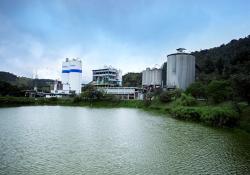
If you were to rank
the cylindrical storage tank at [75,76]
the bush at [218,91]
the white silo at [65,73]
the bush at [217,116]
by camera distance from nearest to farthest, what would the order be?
the bush at [217,116] → the bush at [218,91] → the cylindrical storage tank at [75,76] → the white silo at [65,73]

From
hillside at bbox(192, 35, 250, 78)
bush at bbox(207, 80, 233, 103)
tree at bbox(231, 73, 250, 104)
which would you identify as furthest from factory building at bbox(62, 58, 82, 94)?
tree at bbox(231, 73, 250, 104)

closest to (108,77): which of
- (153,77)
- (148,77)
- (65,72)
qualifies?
(65,72)

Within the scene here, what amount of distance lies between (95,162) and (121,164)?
1.56 meters

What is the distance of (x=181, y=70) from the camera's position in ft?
294

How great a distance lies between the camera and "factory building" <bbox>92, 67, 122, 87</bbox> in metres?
124

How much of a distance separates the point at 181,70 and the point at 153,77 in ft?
59.0

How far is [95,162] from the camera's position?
59.5 feet

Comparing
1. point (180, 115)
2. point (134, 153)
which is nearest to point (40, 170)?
point (134, 153)

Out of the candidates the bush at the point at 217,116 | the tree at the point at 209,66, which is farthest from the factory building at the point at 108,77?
the bush at the point at 217,116

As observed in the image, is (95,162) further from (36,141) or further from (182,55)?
(182,55)

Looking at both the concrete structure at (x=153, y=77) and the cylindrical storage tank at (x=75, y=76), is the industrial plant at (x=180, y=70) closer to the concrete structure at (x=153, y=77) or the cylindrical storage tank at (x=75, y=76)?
the concrete structure at (x=153, y=77)

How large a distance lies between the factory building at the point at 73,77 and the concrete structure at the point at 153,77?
2600cm

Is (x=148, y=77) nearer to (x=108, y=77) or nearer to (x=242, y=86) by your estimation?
(x=108, y=77)

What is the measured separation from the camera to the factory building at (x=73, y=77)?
380ft
